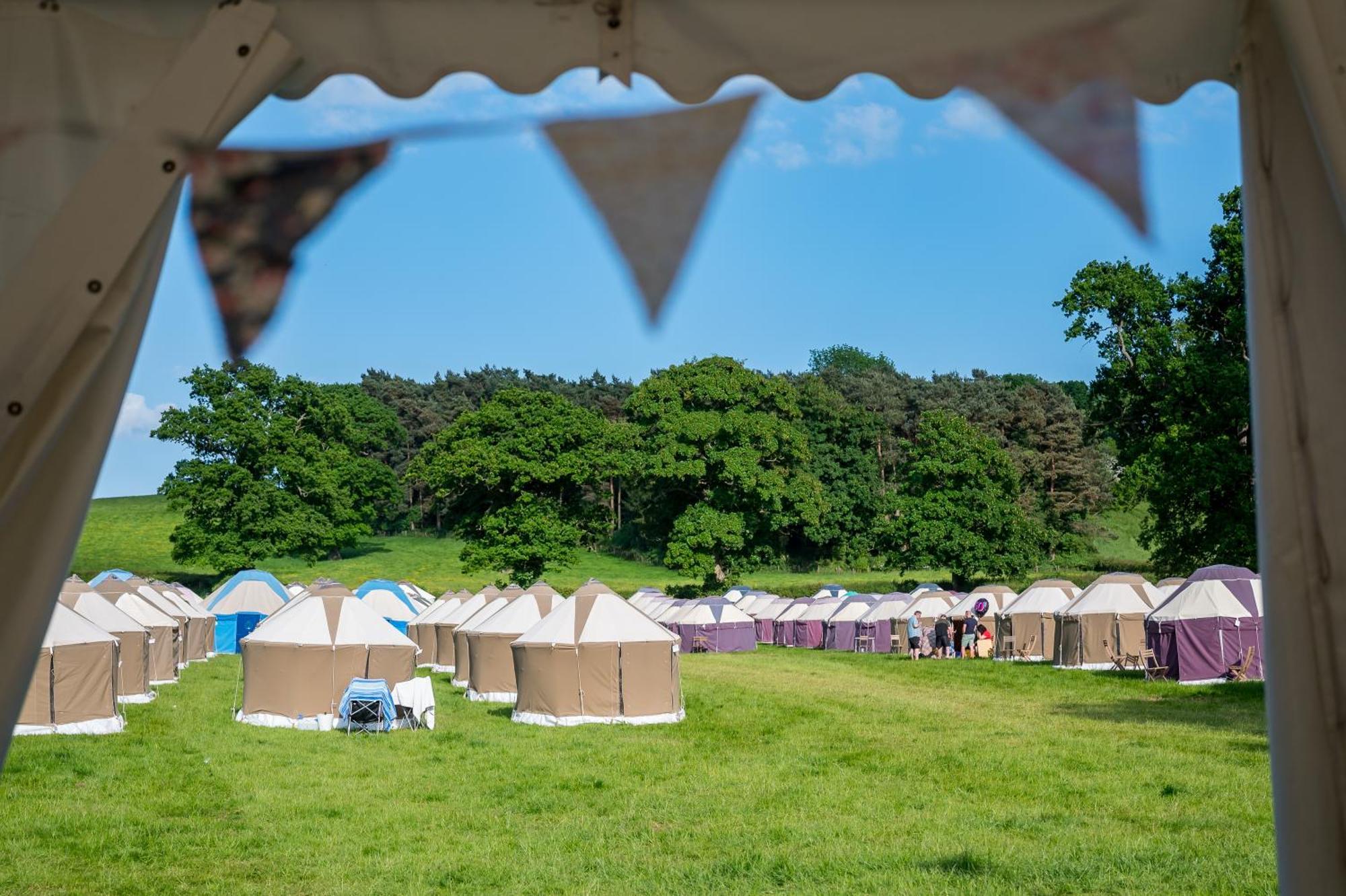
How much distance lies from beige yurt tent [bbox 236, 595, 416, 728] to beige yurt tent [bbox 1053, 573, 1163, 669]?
15152 mm

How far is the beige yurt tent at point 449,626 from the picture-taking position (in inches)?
1009

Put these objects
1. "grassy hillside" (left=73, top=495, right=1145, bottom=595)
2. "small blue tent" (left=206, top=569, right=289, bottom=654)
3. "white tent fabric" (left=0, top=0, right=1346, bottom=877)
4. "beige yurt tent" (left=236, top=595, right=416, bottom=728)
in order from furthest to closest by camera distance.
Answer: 1. "grassy hillside" (left=73, top=495, right=1145, bottom=595)
2. "small blue tent" (left=206, top=569, right=289, bottom=654)
3. "beige yurt tent" (left=236, top=595, right=416, bottom=728)
4. "white tent fabric" (left=0, top=0, right=1346, bottom=877)

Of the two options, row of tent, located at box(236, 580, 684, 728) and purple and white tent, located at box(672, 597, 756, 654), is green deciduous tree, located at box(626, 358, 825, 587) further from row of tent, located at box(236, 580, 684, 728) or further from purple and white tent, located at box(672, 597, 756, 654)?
row of tent, located at box(236, 580, 684, 728)

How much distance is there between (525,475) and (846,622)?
14841mm

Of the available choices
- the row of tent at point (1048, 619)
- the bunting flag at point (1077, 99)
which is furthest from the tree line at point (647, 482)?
the bunting flag at point (1077, 99)

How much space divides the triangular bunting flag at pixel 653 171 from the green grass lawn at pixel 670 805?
209 inches

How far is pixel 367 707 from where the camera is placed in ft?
51.0

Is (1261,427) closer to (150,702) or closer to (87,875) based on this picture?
(87,875)

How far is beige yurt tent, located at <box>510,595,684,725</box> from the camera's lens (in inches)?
631

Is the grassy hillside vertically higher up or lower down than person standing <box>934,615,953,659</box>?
higher up

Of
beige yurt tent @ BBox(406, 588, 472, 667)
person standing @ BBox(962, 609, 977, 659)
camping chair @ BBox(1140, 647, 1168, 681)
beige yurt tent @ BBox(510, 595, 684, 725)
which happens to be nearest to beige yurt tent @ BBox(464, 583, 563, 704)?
beige yurt tent @ BBox(510, 595, 684, 725)

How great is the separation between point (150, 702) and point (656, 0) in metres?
18.8

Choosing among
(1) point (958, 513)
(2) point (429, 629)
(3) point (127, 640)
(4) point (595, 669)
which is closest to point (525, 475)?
(2) point (429, 629)

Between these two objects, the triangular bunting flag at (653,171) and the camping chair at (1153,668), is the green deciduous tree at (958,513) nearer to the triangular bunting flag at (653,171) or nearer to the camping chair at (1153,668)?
the camping chair at (1153,668)
